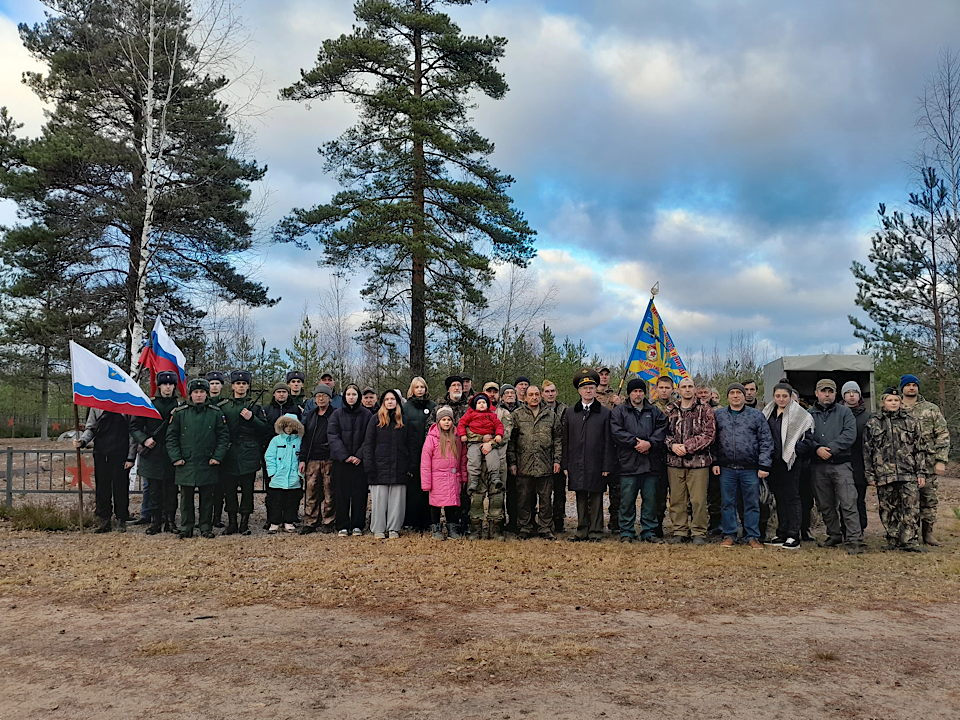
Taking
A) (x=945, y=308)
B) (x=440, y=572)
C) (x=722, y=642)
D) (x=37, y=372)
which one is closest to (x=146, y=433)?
(x=440, y=572)

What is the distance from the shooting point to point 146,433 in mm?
10031

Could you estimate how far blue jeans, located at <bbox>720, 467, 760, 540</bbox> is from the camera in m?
8.91

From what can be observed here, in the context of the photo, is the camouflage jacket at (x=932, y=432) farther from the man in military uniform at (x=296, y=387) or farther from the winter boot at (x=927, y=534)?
the man in military uniform at (x=296, y=387)

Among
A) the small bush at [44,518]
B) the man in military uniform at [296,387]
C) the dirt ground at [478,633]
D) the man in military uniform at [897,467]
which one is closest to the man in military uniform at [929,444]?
the man in military uniform at [897,467]

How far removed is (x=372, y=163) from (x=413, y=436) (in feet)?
40.5

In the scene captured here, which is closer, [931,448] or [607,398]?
[931,448]

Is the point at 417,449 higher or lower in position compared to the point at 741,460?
higher

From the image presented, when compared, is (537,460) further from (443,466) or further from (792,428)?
(792,428)

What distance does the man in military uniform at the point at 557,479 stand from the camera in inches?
380

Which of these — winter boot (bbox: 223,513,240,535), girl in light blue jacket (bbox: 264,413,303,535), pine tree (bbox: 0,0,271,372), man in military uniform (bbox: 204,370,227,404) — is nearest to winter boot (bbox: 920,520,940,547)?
girl in light blue jacket (bbox: 264,413,303,535)

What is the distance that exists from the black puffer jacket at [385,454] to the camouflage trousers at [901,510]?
5.83 metres

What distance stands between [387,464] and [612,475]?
2854 millimetres

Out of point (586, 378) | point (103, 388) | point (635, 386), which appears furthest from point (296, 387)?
point (635, 386)

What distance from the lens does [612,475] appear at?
30.6 feet
